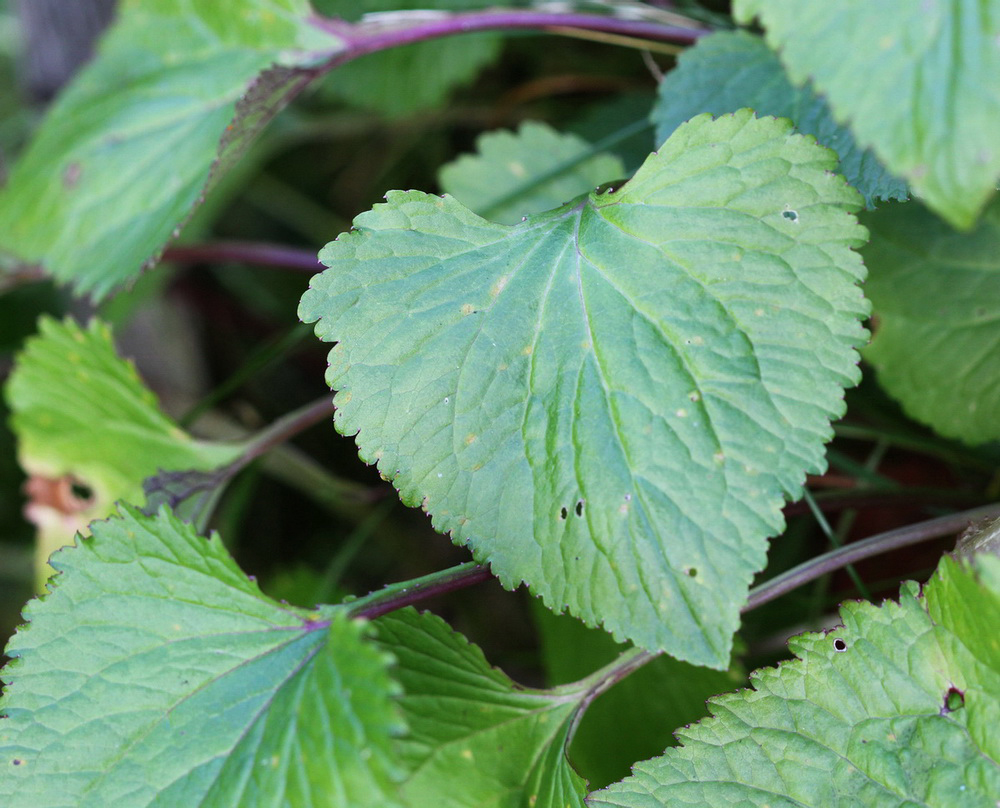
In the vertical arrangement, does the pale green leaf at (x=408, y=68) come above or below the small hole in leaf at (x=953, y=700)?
above

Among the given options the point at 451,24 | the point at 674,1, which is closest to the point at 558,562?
the point at 451,24

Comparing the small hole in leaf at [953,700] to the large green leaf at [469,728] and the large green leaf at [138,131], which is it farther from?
the large green leaf at [138,131]

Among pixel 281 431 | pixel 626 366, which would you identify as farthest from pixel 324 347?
pixel 626 366

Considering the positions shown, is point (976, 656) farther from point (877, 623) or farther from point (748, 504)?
point (748, 504)

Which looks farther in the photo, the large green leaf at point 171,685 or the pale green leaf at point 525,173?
the pale green leaf at point 525,173

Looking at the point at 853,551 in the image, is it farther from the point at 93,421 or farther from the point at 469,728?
the point at 93,421

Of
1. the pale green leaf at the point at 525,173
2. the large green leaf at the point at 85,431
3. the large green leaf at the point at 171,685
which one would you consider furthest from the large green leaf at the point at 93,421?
the pale green leaf at the point at 525,173

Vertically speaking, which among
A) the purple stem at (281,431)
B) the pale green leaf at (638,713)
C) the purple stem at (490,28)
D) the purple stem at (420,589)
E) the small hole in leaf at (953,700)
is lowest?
the pale green leaf at (638,713)

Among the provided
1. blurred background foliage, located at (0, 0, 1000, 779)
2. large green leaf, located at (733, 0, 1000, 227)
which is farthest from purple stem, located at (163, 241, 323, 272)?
large green leaf, located at (733, 0, 1000, 227)
